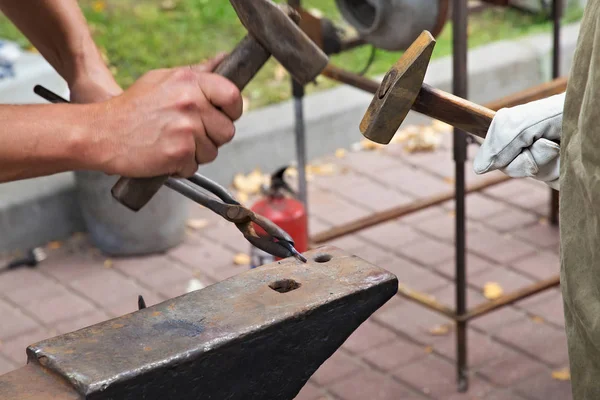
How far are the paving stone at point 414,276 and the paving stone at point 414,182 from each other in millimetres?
598

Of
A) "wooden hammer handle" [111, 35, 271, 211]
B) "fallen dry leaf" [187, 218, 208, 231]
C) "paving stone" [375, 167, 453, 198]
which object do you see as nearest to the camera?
"wooden hammer handle" [111, 35, 271, 211]

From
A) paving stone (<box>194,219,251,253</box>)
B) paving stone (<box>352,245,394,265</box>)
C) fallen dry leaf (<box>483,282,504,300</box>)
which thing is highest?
paving stone (<box>194,219,251,253</box>)

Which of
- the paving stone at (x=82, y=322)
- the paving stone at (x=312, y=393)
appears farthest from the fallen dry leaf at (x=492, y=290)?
the paving stone at (x=82, y=322)

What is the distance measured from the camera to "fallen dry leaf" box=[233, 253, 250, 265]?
13.8 feet

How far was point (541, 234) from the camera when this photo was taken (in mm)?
4387

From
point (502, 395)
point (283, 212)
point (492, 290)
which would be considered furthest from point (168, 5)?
point (502, 395)

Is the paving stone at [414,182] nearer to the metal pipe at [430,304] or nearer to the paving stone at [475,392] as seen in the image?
the metal pipe at [430,304]

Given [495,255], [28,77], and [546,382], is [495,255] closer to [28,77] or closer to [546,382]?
[546,382]

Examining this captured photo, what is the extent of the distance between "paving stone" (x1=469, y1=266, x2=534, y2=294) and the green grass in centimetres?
172

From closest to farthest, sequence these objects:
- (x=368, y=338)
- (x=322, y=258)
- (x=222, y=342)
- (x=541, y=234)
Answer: (x=222, y=342)
(x=322, y=258)
(x=368, y=338)
(x=541, y=234)

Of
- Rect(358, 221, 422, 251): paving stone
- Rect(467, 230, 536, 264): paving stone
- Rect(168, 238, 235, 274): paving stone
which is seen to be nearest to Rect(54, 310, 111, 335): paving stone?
Rect(168, 238, 235, 274): paving stone

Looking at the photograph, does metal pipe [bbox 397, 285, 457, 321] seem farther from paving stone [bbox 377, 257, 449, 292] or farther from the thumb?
the thumb

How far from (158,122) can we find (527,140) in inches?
29.6

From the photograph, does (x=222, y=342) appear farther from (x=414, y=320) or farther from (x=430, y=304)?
(x=414, y=320)
